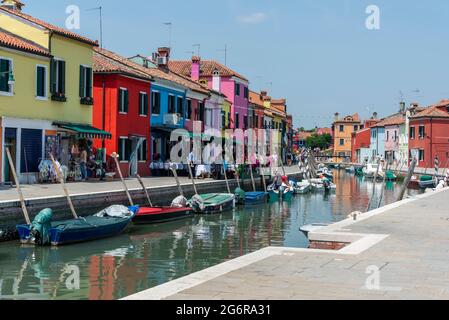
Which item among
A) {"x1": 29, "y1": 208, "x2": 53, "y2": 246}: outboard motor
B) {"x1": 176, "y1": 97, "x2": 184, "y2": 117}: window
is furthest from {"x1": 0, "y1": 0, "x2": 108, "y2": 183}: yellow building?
{"x1": 176, "y1": 97, "x2": 184, "y2": 117}: window

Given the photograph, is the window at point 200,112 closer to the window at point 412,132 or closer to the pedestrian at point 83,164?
the pedestrian at point 83,164

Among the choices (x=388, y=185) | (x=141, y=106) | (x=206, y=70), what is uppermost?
(x=206, y=70)

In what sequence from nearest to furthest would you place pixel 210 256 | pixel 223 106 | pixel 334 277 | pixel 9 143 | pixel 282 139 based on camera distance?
pixel 334 277, pixel 210 256, pixel 9 143, pixel 223 106, pixel 282 139

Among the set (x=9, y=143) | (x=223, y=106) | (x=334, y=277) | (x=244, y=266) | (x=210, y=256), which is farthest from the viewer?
(x=223, y=106)

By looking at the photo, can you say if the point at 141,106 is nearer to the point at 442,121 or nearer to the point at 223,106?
the point at 223,106

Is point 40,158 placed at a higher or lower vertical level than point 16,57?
lower

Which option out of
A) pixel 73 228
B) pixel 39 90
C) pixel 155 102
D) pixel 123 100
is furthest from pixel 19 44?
pixel 155 102

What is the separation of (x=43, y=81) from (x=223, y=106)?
27.1 meters

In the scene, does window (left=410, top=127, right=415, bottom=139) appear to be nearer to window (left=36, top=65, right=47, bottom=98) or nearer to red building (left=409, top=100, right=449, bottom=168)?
red building (left=409, top=100, right=449, bottom=168)

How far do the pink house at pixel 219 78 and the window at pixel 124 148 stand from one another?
2137 cm

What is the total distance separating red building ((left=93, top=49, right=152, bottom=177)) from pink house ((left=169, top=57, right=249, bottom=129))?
62.0ft

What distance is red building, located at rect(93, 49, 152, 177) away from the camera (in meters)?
33.9

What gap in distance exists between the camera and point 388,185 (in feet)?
192

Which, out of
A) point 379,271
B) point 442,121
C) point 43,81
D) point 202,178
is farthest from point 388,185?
point 379,271
